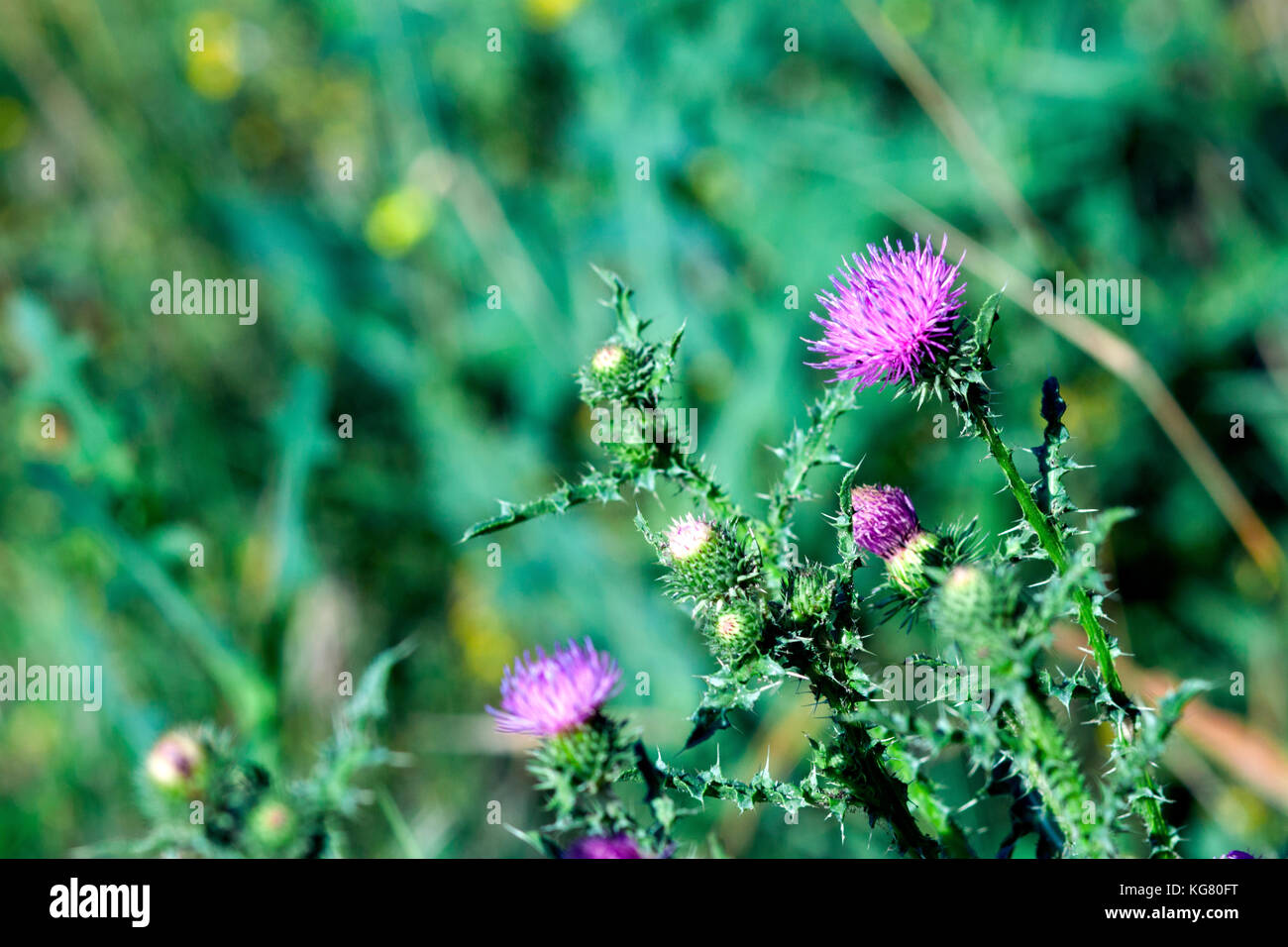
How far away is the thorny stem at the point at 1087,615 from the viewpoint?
1.22m

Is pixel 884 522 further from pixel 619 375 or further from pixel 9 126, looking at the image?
pixel 9 126

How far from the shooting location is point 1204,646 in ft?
10.9

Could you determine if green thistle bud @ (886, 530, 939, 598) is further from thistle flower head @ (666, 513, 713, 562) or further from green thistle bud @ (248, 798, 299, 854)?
green thistle bud @ (248, 798, 299, 854)

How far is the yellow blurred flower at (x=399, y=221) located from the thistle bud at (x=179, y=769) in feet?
8.24

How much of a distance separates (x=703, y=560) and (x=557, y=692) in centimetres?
26

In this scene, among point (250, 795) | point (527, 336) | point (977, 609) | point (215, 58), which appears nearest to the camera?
point (977, 609)

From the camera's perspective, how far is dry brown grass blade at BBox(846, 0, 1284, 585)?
2742mm

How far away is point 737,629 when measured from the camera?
50.9 inches

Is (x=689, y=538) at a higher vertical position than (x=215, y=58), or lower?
lower

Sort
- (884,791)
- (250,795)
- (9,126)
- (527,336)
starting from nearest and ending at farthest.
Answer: (884,791) → (250,795) → (527,336) → (9,126)

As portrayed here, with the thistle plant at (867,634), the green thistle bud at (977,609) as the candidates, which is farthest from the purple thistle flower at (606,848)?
the green thistle bud at (977,609)

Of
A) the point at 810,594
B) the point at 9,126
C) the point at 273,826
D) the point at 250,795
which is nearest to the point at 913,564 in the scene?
the point at 810,594
